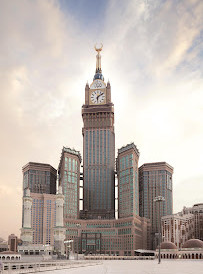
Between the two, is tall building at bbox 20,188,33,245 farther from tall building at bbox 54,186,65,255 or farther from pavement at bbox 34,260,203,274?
pavement at bbox 34,260,203,274

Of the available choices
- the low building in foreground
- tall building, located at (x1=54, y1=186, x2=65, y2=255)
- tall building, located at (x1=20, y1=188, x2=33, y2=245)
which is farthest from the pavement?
the low building in foreground

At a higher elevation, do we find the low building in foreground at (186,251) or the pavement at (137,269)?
the pavement at (137,269)

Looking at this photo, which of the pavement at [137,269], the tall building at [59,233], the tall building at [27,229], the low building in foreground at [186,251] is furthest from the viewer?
the low building in foreground at [186,251]

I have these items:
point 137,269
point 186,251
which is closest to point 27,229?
point 186,251

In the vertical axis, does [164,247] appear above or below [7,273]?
below

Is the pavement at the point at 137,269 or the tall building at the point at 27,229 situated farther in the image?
the tall building at the point at 27,229

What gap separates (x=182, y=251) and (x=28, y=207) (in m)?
64.9

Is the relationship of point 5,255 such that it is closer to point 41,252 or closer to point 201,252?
point 41,252

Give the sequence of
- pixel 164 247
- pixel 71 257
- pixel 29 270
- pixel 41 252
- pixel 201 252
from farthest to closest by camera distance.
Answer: pixel 164 247 < pixel 201 252 < pixel 41 252 < pixel 71 257 < pixel 29 270

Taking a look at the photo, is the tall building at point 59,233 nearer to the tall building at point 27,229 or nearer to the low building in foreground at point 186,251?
the tall building at point 27,229

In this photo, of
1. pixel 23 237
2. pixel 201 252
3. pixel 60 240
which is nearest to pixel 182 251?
pixel 201 252

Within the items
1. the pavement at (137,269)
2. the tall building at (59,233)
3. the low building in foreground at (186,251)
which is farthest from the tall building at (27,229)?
the pavement at (137,269)

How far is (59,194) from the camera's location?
167 m

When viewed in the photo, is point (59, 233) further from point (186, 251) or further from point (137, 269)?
point (137, 269)
